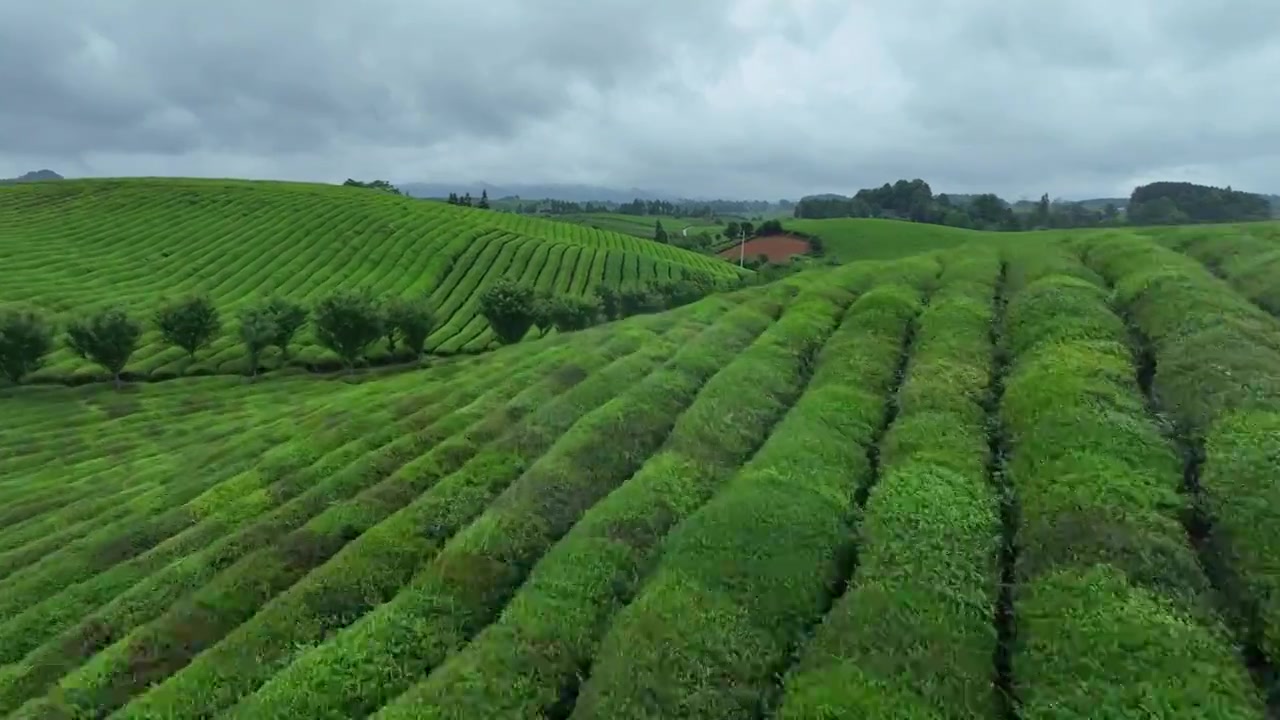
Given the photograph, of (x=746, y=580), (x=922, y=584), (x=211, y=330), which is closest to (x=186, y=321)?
(x=211, y=330)

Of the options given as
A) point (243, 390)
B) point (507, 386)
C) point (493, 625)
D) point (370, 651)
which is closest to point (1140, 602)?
point (493, 625)

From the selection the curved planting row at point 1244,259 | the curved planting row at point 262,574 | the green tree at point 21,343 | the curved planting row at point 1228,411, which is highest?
the curved planting row at point 1244,259

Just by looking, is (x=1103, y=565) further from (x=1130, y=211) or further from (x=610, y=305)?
(x=1130, y=211)

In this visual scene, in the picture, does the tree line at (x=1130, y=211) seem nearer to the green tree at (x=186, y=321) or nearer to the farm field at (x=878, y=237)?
the farm field at (x=878, y=237)

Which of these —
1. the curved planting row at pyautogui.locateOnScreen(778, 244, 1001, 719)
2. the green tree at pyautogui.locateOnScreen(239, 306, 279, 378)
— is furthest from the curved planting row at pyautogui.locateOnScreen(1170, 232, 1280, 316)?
the green tree at pyautogui.locateOnScreen(239, 306, 279, 378)

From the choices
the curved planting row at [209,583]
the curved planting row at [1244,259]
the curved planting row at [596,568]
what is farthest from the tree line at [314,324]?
the curved planting row at [209,583]

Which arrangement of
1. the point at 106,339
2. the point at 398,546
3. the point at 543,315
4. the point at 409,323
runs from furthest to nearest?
the point at 543,315
the point at 409,323
the point at 106,339
the point at 398,546
